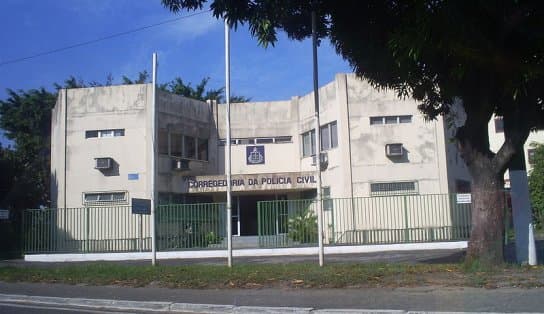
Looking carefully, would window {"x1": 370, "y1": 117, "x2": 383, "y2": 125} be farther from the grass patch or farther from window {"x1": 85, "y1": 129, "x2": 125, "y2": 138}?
the grass patch

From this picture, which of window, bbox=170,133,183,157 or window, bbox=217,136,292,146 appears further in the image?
window, bbox=217,136,292,146

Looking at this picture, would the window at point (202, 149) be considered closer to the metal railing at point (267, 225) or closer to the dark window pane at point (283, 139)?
the dark window pane at point (283, 139)

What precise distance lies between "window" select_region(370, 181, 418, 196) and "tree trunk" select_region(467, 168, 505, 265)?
38.8 feet

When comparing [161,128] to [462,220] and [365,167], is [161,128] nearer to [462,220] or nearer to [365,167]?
[365,167]

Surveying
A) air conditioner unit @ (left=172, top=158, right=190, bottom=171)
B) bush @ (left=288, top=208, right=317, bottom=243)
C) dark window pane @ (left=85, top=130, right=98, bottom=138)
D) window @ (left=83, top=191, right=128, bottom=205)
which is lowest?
bush @ (left=288, top=208, right=317, bottom=243)

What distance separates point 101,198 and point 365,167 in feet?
36.8

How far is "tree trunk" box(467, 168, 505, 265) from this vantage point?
12.0 meters

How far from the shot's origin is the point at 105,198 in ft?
85.0

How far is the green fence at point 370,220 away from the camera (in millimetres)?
21672

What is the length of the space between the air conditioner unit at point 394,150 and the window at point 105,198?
11073mm

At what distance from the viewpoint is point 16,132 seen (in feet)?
120

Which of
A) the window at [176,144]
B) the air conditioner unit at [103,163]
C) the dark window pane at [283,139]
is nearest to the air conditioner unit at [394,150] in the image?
the dark window pane at [283,139]

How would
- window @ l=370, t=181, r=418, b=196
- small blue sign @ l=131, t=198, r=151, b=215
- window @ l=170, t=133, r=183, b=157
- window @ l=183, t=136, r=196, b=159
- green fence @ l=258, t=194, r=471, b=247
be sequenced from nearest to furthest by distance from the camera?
small blue sign @ l=131, t=198, r=151, b=215
green fence @ l=258, t=194, r=471, b=247
window @ l=370, t=181, r=418, b=196
window @ l=170, t=133, r=183, b=157
window @ l=183, t=136, r=196, b=159

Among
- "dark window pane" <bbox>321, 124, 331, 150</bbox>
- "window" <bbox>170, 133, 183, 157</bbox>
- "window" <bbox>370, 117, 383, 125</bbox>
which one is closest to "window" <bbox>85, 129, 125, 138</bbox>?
"window" <bbox>170, 133, 183, 157</bbox>
